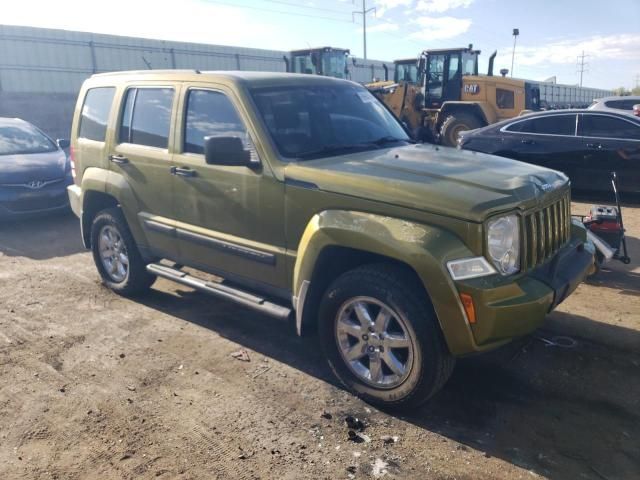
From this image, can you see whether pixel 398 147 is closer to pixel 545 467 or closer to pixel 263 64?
pixel 545 467

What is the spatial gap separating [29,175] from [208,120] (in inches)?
214

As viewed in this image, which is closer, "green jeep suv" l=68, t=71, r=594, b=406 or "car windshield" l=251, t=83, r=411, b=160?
"green jeep suv" l=68, t=71, r=594, b=406

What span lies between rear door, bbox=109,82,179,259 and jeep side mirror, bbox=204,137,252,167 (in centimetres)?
95

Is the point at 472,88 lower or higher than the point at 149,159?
higher

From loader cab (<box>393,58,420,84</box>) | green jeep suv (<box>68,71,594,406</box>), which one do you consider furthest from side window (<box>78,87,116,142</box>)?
loader cab (<box>393,58,420,84</box>)

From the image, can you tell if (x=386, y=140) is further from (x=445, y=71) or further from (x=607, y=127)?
(x=445, y=71)

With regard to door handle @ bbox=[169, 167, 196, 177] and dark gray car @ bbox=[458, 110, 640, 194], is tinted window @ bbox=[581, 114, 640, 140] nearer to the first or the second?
dark gray car @ bbox=[458, 110, 640, 194]

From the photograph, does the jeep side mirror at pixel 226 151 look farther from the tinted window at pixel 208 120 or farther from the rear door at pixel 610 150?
the rear door at pixel 610 150

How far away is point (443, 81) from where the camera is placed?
619 inches

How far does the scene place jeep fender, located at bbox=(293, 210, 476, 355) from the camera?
296cm

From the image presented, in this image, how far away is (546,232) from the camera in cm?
347

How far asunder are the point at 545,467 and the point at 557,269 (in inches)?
47.0

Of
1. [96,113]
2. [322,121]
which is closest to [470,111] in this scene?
[96,113]

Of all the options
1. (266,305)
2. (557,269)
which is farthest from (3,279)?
(557,269)
